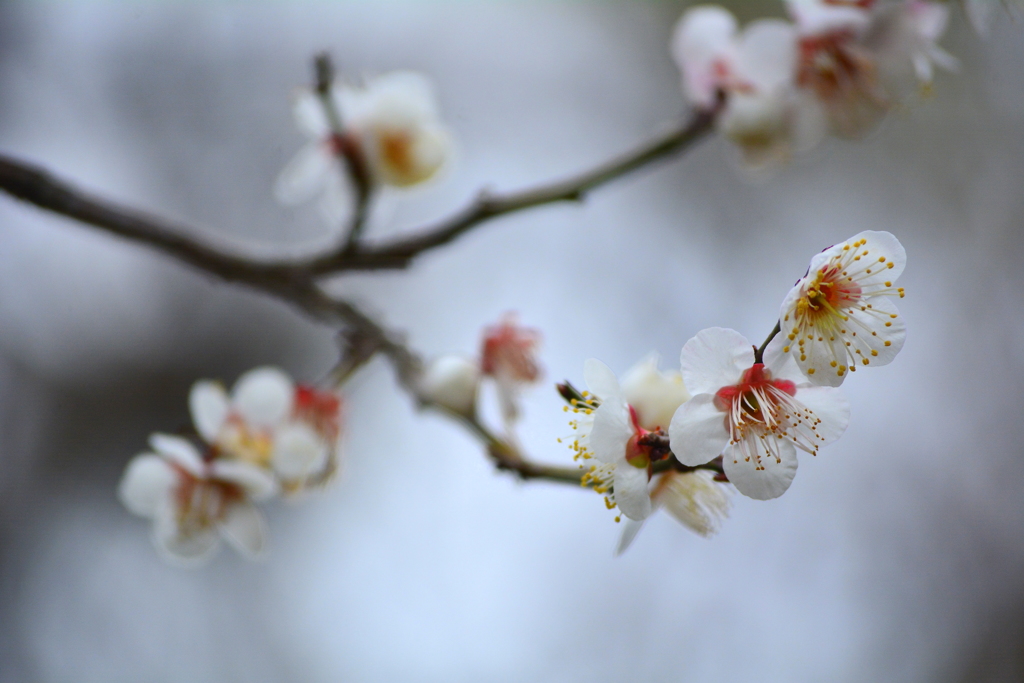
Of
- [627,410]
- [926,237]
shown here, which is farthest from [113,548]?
[926,237]

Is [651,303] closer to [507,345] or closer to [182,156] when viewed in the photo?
[507,345]

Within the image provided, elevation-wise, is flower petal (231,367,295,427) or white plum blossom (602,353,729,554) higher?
flower petal (231,367,295,427)

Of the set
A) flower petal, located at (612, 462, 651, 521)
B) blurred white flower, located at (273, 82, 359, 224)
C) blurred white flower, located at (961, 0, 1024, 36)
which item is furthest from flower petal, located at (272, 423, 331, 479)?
blurred white flower, located at (961, 0, 1024, 36)

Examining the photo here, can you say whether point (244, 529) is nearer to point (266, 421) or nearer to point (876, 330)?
point (266, 421)

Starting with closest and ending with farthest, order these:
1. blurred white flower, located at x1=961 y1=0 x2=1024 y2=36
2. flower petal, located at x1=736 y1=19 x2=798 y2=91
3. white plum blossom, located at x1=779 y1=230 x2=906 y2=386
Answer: white plum blossom, located at x1=779 y1=230 x2=906 y2=386, blurred white flower, located at x1=961 y1=0 x2=1024 y2=36, flower petal, located at x1=736 y1=19 x2=798 y2=91

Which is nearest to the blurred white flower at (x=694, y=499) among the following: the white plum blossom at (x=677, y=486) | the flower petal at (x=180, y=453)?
the white plum blossom at (x=677, y=486)

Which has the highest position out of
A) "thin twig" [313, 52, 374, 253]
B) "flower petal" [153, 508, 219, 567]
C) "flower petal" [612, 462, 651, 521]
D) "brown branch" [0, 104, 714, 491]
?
"thin twig" [313, 52, 374, 253]

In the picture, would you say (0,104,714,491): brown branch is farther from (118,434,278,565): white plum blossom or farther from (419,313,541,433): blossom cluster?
(118,434,278,565): white plum blossom
